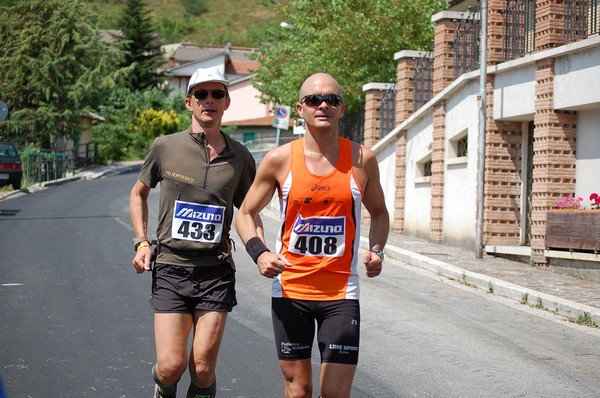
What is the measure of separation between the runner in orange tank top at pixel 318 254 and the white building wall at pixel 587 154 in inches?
475

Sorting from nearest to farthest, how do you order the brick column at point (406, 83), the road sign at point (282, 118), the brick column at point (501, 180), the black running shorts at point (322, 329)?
the black running shorts at point (322, 329) → the brick column at point (501, 180) → the brick column at point (406, 83) → the road sign at point (282, 118)

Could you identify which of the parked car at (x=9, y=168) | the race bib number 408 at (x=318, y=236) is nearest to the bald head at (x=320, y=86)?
the race bib number 408 at (x=318, y=236)

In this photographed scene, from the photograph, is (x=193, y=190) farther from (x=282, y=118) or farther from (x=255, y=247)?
(x=282, y=118)

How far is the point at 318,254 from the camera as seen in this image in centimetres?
535

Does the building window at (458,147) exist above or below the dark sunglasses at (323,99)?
above

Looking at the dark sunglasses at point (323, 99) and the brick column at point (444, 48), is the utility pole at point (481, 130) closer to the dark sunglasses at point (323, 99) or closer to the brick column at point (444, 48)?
the brick column at point (444, 48)

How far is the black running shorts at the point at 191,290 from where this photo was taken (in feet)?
19.5

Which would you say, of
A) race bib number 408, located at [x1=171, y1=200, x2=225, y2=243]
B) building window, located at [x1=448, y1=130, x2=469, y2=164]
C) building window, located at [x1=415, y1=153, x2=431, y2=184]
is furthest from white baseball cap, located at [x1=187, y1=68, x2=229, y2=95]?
building window, located at [x1=415, y1=153, x2=431, y2=184]

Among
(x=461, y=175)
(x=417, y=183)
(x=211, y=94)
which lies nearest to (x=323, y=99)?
(x=211, y=94)

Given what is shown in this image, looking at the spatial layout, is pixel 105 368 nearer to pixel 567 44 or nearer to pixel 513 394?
pixel 513 394

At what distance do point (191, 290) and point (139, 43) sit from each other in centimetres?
7633

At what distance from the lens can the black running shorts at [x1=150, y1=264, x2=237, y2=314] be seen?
19.5ft

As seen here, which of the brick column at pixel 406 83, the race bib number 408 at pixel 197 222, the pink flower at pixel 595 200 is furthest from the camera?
the brick column at pixel 406 83

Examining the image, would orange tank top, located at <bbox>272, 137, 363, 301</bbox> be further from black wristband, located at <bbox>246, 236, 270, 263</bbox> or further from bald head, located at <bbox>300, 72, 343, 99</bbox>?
bald head, located at <bbox>300, 72, 343, 99</bbox>
